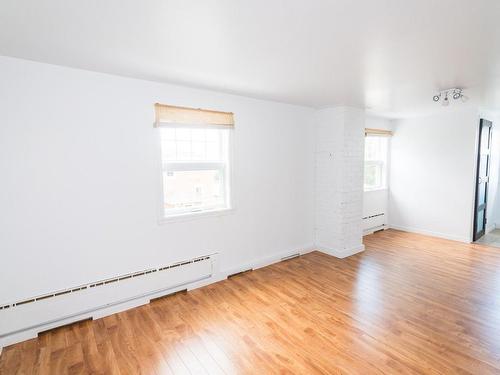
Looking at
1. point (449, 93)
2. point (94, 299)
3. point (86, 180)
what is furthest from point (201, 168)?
point (449, 93)

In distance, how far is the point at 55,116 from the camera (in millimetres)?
2277

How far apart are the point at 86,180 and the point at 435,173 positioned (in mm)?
5772

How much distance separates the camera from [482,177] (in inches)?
195

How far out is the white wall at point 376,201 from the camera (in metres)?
5.28

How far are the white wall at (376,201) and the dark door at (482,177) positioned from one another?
1.49 m

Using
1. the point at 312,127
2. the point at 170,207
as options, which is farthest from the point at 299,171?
the point at 170,207

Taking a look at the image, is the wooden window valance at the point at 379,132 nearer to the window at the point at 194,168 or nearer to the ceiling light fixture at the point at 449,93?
the ceiling light fixture at the point at 449,93

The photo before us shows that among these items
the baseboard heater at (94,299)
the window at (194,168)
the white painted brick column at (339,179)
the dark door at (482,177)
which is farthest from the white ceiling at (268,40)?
the dark door at (482,177)

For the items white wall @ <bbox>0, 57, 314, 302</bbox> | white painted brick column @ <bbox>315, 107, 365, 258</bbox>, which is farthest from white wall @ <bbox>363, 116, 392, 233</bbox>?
white wall @ <bbox>0, 57, 314, 302</bbox>

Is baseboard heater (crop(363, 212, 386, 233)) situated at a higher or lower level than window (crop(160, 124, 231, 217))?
lower

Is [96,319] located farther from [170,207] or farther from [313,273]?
[313,273]

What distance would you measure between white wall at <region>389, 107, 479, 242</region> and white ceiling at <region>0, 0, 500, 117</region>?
2.27 metres

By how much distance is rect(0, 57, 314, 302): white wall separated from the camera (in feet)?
7.07

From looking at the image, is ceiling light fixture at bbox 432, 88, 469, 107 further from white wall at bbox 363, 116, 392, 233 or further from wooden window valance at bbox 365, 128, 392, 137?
white wall at bbox 363, 116, 392, 233
